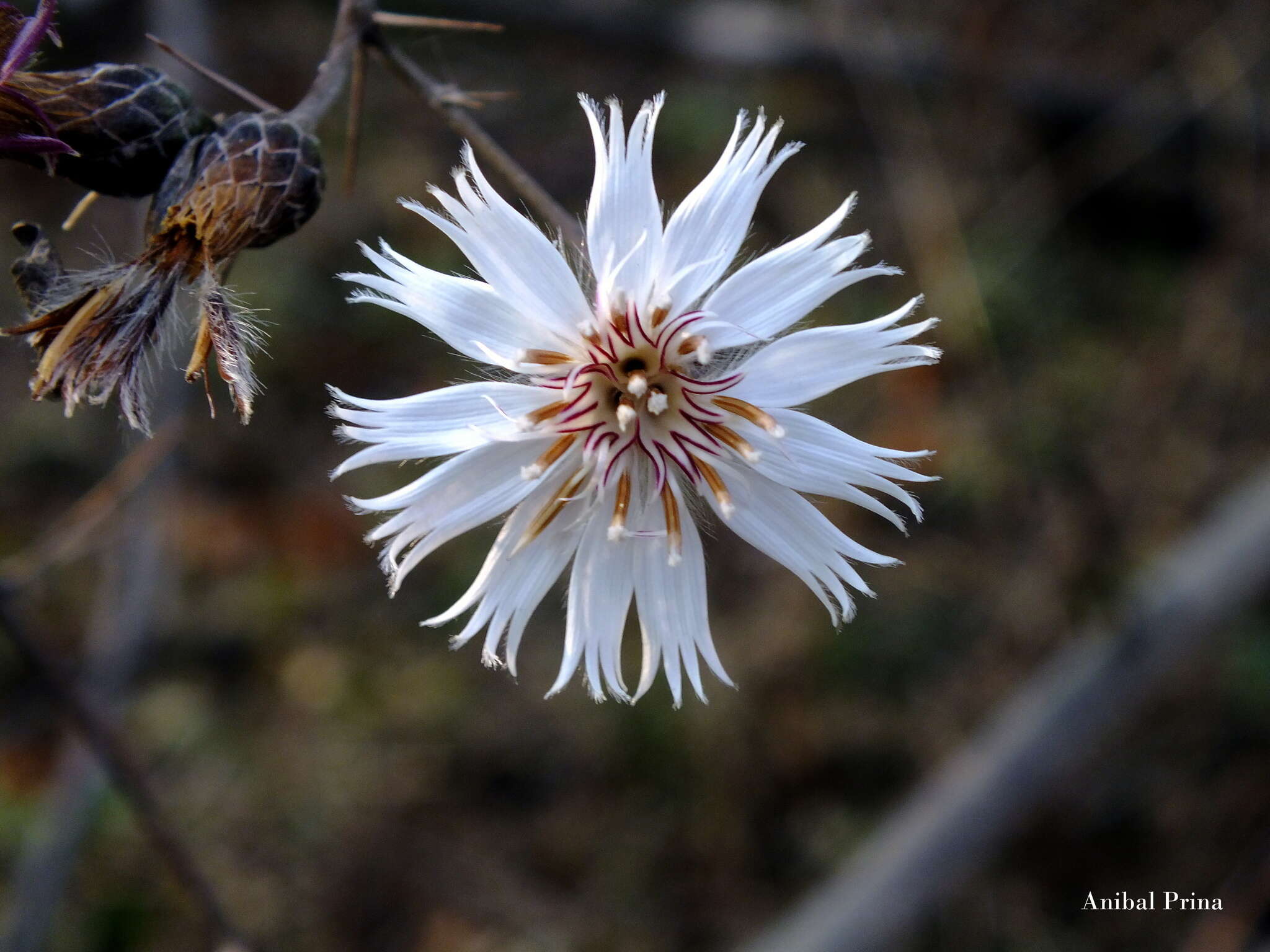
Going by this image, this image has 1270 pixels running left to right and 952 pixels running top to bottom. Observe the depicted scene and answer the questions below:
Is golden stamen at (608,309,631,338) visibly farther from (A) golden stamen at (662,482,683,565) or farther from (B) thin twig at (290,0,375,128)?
(B) thin twig at (290,0,375,128)

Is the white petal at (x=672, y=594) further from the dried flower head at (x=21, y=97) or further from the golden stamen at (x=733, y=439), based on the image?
the dried flower head at (x=21, y=97)

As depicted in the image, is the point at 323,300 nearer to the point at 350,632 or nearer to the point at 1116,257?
the point at 350,632

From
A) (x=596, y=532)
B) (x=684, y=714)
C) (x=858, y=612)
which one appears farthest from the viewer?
(x=858, y=612)

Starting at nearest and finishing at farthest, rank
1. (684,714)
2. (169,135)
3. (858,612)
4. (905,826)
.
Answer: (169,135)
(905,826)
(684,714)
(858,612)

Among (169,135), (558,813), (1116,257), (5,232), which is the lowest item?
(558,813)

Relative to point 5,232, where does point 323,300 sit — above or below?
below

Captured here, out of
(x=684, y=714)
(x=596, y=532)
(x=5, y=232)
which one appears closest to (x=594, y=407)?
(x=596, y=532)

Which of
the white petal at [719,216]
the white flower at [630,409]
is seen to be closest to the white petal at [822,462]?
the white flower at [630,409]
